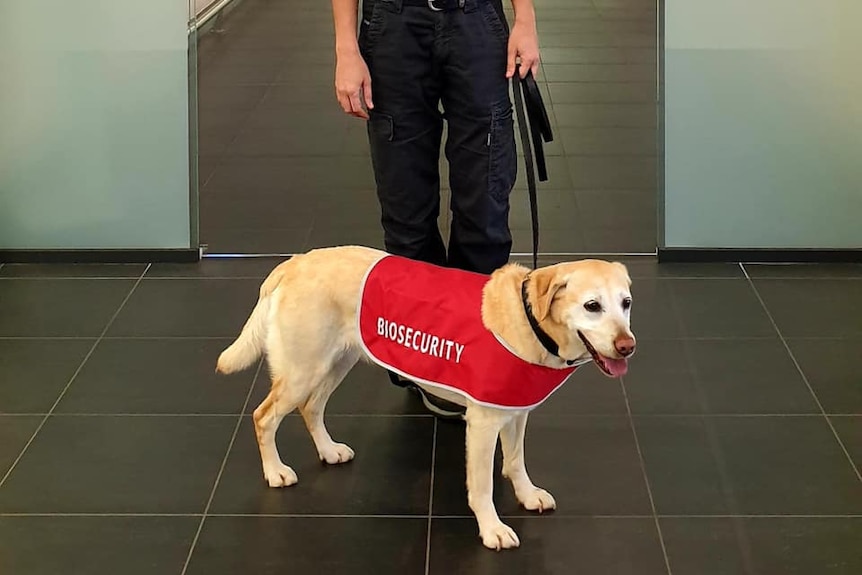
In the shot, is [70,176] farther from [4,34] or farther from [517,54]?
[517,54]

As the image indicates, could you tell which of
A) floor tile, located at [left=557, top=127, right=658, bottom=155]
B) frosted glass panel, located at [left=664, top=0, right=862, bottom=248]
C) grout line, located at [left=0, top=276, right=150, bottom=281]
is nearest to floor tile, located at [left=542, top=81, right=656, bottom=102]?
floor tile, located at [left=557, top=127, right=658, bottom=155]

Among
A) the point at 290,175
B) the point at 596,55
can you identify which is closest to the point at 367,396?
the point at 290,175

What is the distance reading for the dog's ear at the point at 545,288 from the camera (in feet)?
6.80

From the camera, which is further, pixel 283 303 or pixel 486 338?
pixel 283 303

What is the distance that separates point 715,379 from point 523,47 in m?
1.03

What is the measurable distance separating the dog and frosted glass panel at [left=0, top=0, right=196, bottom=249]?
4.66 ft

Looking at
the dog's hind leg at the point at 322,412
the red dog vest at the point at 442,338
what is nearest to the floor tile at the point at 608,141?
the dog's hind leg at the point at 322,412

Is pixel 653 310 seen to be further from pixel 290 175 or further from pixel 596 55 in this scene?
pixel 596 55

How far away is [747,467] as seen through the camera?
2543 mm

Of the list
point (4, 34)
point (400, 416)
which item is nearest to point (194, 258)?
point (4, 34)

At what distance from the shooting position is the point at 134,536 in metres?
2.30

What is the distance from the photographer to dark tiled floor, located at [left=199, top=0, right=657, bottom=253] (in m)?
3.99

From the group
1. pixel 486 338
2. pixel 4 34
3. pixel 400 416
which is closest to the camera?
pixel 486 338

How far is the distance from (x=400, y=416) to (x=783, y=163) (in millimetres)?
1613
